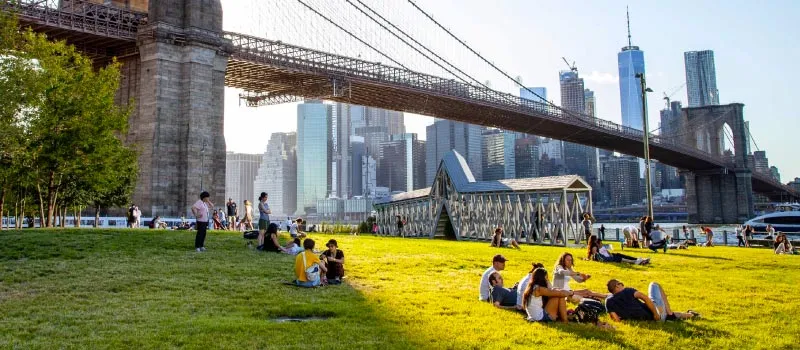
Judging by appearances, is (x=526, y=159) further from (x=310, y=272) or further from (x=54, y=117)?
(x=310, y=272)

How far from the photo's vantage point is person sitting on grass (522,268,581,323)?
Result: 8.49 m

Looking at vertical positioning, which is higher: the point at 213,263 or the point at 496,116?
the point at 496,116

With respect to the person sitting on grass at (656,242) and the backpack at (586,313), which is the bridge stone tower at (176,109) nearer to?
the person sitting on grass at (656,242)

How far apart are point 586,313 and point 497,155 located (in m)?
172

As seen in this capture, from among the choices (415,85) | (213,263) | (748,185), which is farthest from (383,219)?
(748,185)

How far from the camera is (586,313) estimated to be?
8.51 m

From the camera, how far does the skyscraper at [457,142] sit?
6914 inches

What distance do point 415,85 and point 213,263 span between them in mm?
41547

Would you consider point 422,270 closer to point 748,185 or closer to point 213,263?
point 213,263

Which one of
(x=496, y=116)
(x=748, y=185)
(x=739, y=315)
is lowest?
(x=739, y=315)

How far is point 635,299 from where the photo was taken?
8.77 metres

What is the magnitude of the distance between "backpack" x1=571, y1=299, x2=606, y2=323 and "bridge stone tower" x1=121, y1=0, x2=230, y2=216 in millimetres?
28043

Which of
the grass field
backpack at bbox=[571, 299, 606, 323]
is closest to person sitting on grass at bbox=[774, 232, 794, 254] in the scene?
the grass field

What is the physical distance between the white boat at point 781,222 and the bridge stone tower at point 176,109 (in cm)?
4222
